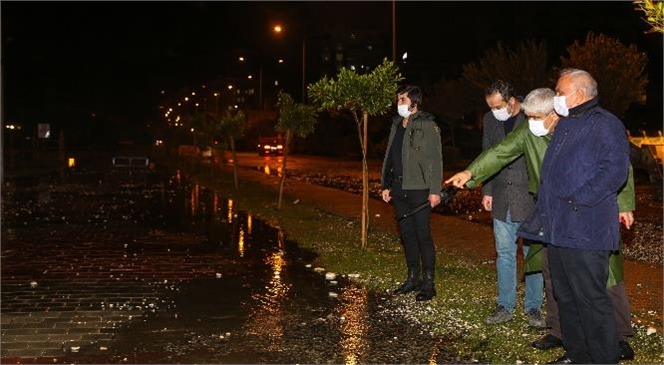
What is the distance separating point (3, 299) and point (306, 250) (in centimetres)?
467

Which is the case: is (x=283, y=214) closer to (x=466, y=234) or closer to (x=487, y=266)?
(x=466, y=234)

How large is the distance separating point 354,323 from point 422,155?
187cm

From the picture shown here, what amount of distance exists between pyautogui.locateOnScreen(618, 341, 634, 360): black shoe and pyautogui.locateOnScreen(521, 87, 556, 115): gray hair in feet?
5.77

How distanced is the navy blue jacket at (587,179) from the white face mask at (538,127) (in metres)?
0.55

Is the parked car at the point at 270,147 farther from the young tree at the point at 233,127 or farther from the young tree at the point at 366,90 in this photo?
the young tree at the point at 366,90

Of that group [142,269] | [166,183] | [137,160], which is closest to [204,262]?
[142,269]

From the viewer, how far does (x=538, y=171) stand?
225 inches

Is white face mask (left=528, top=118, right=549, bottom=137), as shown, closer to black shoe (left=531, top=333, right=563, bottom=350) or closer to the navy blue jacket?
the navy blue jacket

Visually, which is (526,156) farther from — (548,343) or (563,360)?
(563,360)

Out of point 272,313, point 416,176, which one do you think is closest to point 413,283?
point 416,176

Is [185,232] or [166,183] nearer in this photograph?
[185,232]

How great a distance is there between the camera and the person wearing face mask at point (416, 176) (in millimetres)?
7582

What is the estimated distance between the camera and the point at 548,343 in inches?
228

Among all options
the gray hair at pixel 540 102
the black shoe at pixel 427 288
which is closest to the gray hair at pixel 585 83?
the gray hair at pixel 540 102
